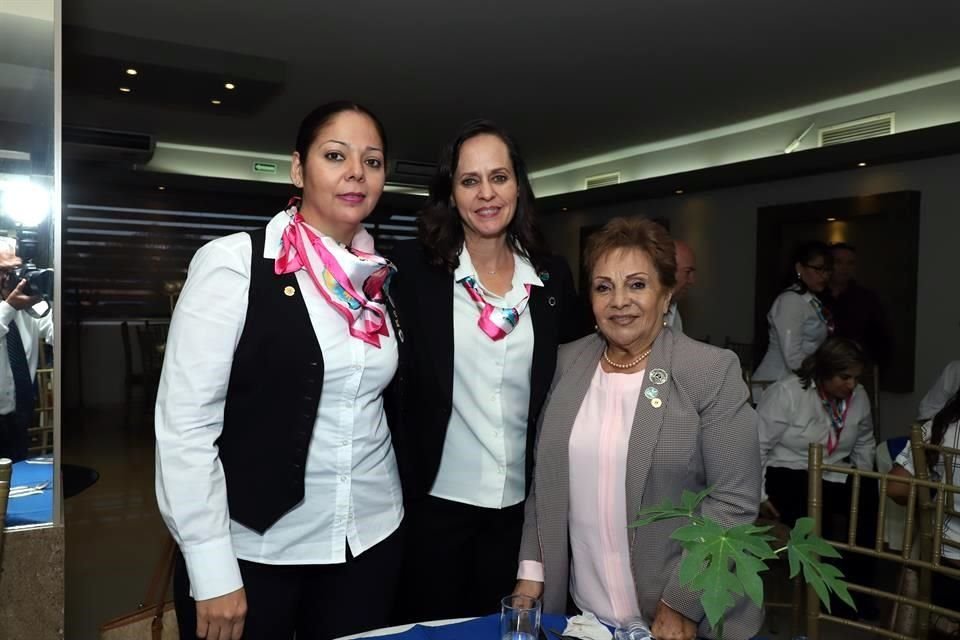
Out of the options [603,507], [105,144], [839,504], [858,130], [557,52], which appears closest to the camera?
[603,507]

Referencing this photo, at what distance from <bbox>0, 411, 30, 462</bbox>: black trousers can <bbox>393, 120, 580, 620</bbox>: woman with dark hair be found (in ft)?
3.95

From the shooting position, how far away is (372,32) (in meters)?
4.77

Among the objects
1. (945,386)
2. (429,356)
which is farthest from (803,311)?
(429,356)

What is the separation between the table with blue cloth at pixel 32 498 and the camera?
7.18ft

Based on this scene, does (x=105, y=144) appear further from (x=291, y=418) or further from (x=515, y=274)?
(x=291, y=418)

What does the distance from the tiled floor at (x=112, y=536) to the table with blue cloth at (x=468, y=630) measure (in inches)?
90.2

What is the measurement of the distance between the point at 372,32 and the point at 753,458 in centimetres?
403

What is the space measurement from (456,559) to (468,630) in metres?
0.53

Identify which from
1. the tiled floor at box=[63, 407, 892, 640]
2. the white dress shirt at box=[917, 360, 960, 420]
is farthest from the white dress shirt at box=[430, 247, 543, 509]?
the white dress shirt at box=[917, 360, 960, 420]

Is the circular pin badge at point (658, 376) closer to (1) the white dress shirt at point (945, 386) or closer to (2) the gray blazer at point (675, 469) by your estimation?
(2) the gray blazer at point (675, 469)

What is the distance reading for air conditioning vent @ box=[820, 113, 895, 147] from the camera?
595cm

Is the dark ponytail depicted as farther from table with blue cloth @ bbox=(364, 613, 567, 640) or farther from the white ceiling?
the white ceiling

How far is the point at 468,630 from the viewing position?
1.38m

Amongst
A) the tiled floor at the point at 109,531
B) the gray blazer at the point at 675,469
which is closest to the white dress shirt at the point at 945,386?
the gray blazer at the point at 675,469
